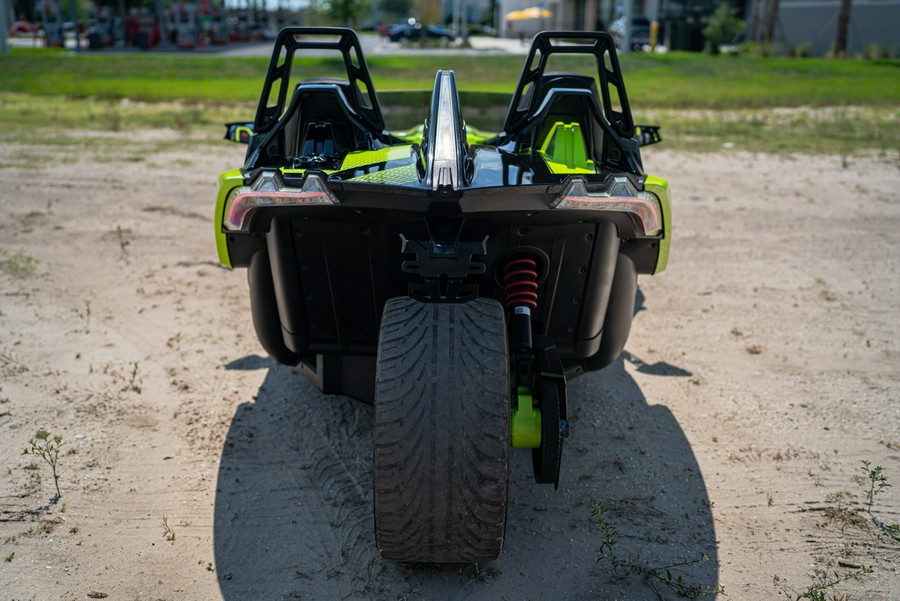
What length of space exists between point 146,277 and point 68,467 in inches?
124

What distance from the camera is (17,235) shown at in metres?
7.99

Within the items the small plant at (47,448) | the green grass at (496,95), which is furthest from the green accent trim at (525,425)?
the green grass at (496,95)

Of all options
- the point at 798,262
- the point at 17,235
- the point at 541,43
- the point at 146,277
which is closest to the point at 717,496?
the point at 541,43

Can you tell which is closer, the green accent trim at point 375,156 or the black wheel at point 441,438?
the black wheel at point 441,438

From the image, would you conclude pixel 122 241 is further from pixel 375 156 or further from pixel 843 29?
pixel 843 29

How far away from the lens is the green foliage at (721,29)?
39.2 metres

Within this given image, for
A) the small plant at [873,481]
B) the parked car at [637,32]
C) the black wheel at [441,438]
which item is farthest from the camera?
the parked car at [637,32]

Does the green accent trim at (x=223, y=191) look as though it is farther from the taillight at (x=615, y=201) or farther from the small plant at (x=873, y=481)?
the small plant at (x=873, y=481)

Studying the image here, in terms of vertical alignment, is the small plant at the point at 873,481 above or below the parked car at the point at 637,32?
below

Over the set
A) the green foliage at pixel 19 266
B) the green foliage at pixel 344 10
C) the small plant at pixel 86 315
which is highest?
the green foliage at pixel 344 10

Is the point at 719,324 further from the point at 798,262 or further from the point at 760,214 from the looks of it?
the point at 760,214

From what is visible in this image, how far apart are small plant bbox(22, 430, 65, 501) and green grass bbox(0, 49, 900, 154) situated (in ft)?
12.4

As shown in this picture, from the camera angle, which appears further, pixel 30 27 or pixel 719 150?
pixel 30 27

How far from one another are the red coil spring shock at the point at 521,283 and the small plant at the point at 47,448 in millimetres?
→ 2218
